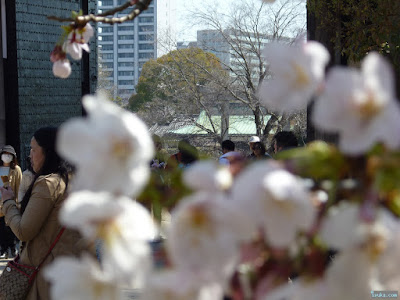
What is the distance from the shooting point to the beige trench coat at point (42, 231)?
3223 mm

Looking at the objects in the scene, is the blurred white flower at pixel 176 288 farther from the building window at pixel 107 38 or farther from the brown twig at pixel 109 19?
the building window at pixel 107 38

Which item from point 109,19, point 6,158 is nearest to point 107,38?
point 6,158

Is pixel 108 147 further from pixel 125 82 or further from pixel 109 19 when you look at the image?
pixel 125 82

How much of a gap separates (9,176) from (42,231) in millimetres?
4651

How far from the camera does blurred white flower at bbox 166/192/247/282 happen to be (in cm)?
50

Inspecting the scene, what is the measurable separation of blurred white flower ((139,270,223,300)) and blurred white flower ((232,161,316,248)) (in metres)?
0.08

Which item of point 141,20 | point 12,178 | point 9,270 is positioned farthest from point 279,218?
point 141,20

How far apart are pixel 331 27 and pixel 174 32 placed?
1898cm

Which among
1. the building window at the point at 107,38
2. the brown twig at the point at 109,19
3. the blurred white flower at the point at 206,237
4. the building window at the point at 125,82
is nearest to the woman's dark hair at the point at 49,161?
the brown twig at the point at 109,19

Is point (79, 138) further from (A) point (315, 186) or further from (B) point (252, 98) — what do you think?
(B) point (252, 98)

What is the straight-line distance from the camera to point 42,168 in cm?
343

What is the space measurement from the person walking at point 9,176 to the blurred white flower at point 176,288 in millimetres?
7285

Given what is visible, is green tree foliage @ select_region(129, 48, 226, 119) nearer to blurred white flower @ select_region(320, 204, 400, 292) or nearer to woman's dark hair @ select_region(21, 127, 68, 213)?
woman's dark hair @ select_region(21, 127, 68, 213)

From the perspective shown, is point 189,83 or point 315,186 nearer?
point 315,186
